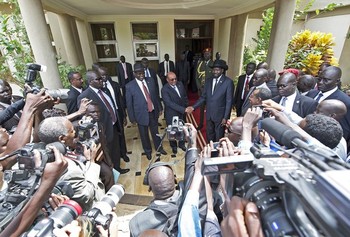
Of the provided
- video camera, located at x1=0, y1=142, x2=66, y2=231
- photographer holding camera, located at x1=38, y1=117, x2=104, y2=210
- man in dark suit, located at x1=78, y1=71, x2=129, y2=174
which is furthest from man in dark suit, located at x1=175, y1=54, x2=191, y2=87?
video camera, located at x1=0, y1=142, x2=66, y2=231

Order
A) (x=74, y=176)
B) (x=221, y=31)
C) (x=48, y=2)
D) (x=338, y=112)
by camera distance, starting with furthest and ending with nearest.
Answer: (x=221, y=31), (x=48, y=2), (x=338, y=112), (x=74, y=176)

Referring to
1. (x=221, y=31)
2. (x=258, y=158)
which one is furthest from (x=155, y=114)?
(x=221, y=31)

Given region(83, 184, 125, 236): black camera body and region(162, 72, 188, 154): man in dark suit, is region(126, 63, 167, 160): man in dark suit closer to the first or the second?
region(162, 72, 188, 154): man in dark suit

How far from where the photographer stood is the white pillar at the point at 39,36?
2.82 m

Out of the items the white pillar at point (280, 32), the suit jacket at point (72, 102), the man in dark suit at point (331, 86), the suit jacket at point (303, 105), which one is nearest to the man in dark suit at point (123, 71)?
the suit jacket at point (72, 102)

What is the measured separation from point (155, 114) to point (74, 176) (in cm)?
271

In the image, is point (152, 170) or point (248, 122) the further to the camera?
point (248, 122)

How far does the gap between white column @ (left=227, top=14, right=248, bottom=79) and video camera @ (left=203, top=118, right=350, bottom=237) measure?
6.48 meters

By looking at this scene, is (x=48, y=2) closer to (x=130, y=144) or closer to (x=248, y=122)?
(x=130, y=144)

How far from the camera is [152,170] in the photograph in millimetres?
1396

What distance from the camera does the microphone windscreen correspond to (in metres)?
0.89

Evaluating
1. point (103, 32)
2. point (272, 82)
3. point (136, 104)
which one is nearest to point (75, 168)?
point (136, 104)

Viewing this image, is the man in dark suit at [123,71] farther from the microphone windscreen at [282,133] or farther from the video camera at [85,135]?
the microphone windscreen at [282,133]

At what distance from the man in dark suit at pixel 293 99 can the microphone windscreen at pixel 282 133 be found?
1661 millimetres
